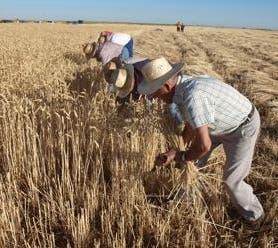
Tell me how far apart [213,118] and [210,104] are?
0.44 feet

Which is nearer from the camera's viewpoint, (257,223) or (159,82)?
(159,82)

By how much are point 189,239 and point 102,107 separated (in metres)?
2.64

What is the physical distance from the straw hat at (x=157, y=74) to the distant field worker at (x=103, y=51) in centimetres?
337

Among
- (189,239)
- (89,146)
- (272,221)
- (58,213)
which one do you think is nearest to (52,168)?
(89,146)

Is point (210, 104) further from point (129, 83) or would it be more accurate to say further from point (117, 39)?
point (117, 39)

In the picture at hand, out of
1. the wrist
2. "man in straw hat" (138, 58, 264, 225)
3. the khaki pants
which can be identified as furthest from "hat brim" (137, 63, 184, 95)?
the khaki pants

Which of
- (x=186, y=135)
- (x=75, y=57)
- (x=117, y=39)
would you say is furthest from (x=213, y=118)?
(x=75, y=57)

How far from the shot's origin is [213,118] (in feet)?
9.97

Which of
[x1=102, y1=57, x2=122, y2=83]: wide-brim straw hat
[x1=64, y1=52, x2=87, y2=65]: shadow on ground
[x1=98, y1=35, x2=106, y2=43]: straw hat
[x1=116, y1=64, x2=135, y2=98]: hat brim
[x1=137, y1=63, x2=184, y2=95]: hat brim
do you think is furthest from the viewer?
[x1=64, y1=52, x2=87, y2=65]: shadow on ground

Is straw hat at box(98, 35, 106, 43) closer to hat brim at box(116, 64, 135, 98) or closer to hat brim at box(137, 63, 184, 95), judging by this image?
hat brim at box(116, 64, 135, 98)

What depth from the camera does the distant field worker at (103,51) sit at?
666 cm

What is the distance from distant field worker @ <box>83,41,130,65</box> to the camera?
21.8 feet

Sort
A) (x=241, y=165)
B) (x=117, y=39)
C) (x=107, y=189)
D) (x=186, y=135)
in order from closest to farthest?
(x=241, y=165)
(x=186, y=135)
(x=107, y=189)
(x=117, y=39)

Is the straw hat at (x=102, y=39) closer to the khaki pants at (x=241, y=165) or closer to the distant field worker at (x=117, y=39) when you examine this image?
the distant field worker at (x=117, y=39)
